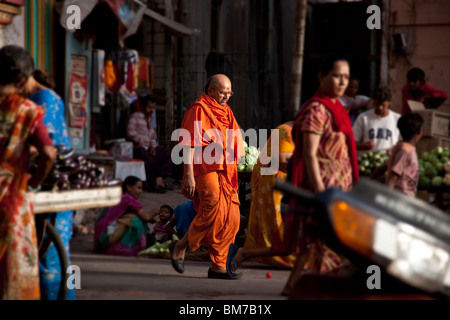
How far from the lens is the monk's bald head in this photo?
254 inches

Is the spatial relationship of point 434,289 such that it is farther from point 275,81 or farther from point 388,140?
point 275,81

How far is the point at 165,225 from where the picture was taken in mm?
7797

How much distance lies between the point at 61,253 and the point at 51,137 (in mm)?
721

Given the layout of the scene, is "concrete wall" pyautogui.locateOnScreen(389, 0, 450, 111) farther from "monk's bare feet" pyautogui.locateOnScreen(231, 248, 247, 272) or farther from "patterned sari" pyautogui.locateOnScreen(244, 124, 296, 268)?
"monk's bare feet" pyautogui.locateOnScreen(231, 248, 247, 272)

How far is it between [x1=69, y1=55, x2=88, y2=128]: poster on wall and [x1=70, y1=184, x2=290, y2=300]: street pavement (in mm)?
1930

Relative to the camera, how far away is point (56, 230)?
15.3ft

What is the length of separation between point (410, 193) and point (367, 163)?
1160 millimetres

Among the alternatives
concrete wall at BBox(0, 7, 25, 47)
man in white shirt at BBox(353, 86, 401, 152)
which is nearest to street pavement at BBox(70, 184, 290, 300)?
man in white shirt at BBox(353, 86, 401, 152)

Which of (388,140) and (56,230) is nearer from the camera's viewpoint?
(56,230)

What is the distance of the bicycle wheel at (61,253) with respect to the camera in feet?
14.8

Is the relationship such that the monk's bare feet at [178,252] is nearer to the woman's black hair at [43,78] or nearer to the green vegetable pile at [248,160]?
the green vegetable pile at [248,160]

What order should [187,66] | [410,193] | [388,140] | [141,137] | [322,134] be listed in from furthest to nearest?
[187,66] → [141,137] → [388,140] → [410,193] → [322,134]

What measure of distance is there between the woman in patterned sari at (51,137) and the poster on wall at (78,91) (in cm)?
454
